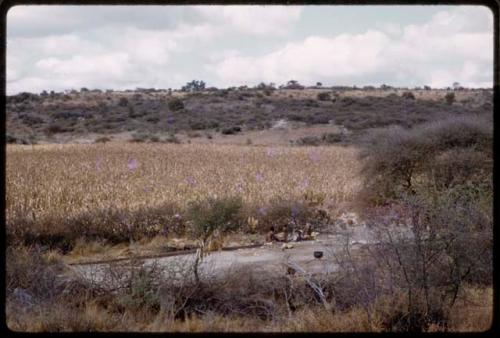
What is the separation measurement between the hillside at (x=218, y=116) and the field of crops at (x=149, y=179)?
9.43m

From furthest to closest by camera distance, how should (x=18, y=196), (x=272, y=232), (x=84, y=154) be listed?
(x=84, y=154), (x=18, y=196), (x=272, y=232)

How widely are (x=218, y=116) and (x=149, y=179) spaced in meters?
28.1

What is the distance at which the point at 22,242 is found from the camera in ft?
31.2

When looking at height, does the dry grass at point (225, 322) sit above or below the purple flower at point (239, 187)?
above

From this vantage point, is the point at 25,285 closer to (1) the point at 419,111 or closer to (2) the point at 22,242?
(2) the point at 22,242

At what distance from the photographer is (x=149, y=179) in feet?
56.7

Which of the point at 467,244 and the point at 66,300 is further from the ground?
the point at 467,244

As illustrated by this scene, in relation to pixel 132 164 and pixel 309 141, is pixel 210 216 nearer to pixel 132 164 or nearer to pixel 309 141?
pixel 132 164

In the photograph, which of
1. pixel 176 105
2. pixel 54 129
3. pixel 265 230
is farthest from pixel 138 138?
pixel 265 230

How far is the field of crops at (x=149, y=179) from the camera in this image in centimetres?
1269

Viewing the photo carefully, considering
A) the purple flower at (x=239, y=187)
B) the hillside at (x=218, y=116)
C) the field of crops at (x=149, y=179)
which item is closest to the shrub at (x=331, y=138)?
the hillside at (x=218, y=116)

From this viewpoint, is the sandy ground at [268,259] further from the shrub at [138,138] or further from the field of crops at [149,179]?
the shrub at [138,138]

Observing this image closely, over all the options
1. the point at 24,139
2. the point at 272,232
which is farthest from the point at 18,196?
→ the point at 24,139
